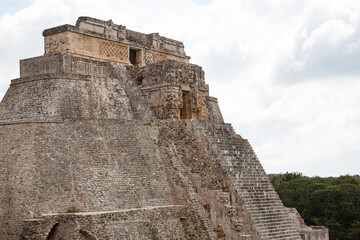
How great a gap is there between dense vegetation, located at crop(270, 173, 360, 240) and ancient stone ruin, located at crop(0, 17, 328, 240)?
19791 mm

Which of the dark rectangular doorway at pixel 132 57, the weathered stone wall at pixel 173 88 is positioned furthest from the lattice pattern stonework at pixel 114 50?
A: the weathered stone wall at pixel 173 88

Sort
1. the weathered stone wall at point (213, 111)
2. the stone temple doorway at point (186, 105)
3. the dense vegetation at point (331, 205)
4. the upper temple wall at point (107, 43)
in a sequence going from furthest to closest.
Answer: the dense vegetation at point (331, 205)
the weathered stone wall at point (213, 111)
the stone temple doorway at point (186, 105)
the upper temple wall at point (107, 43)

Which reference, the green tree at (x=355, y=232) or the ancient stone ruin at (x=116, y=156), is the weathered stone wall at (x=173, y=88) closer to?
the ancient stone ruin at (x=116, y=156)

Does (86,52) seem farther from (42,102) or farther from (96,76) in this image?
(42,102)

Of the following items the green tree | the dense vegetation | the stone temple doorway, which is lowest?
the green tree

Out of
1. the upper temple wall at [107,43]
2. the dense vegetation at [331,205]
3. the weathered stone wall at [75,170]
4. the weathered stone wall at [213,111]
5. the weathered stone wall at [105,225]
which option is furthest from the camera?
the dense vegetation at [331,205]

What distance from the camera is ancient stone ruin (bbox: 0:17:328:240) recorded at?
1396 centimetres

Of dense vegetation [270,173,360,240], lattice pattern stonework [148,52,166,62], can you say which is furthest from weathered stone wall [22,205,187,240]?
A: dense vegetation [270,173,360,240]

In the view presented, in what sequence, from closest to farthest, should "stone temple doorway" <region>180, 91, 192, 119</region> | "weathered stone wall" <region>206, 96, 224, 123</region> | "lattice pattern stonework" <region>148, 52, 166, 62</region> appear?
"stone temple doorway" <region>180, 91, 192, 119</region> → "weathered stone wall" <region>206, 96, 224, 123</region> → "lattice pattern stonework" <region>148, 52, 166, 62</region>

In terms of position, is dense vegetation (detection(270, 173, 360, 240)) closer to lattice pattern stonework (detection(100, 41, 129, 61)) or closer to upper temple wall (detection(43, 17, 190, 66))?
upper temple wall (detection(43, 17, 190, 66))

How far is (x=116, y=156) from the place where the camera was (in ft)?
52.4

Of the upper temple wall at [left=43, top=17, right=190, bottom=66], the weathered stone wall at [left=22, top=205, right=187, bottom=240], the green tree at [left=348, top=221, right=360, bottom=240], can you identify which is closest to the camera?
the weathered stone wall at [left=22, top=205, right=187, bottom=240]

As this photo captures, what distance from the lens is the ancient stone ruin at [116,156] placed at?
14.0 metres

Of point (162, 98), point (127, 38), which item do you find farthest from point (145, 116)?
point (127, 38)
